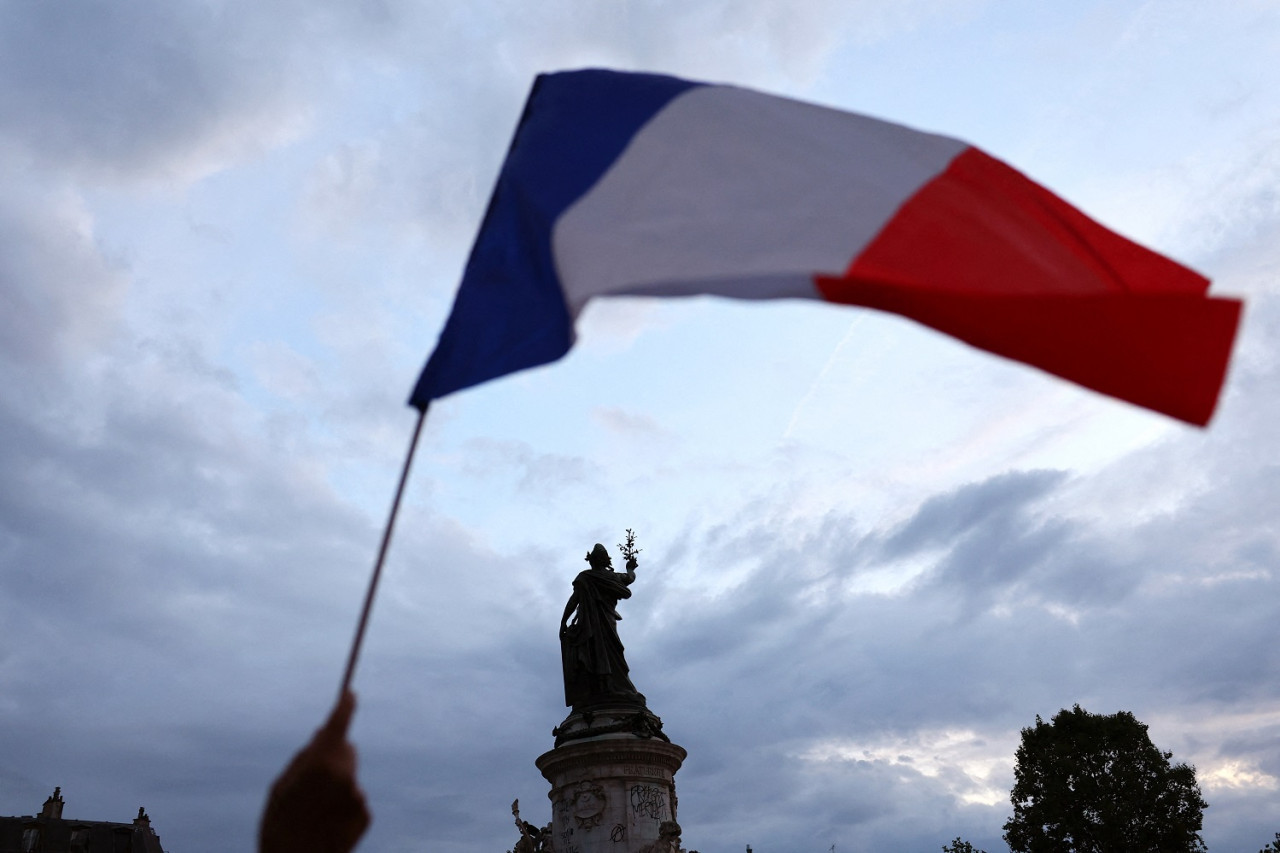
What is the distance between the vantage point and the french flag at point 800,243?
5.23m

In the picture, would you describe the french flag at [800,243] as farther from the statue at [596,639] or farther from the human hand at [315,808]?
the statue at [596,639]

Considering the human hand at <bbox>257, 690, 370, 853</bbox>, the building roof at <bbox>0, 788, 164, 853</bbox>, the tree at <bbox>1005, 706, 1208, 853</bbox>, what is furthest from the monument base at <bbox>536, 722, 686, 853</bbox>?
the building roof at <bbox>0, 788, 164, 853</bbox>

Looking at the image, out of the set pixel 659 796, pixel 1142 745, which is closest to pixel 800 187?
pixel 659 796

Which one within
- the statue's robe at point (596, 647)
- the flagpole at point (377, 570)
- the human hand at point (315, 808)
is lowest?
the human hand at point (315, 808)

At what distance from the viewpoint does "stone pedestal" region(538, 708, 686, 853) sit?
18656 millimetres

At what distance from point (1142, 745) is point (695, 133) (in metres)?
42.1

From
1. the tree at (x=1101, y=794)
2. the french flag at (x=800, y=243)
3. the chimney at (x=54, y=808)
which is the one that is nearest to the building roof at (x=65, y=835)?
the chimney at (x=54, y=808)

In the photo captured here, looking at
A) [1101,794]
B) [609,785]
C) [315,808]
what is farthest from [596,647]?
[1101,794]

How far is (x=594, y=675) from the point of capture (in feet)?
68.0

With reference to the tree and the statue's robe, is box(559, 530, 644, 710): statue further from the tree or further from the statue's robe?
the tree

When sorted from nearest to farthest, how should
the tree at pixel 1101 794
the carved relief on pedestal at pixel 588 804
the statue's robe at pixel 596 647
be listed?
the carved relief on pedestal at pixel 588 804, the statue's robe at pixel 596 647, the tree at pixel 1101 794

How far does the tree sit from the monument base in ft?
88.4

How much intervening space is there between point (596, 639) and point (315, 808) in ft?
59.3

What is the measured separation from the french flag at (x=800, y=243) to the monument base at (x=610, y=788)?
14407mm
